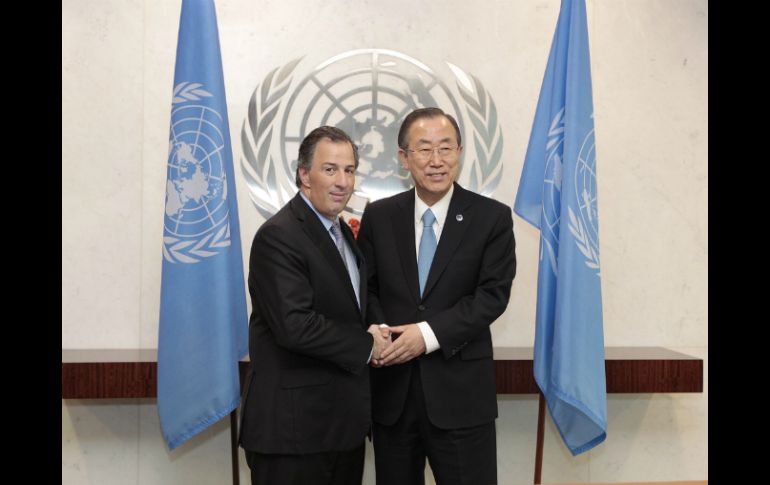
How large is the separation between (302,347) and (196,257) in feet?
3.28

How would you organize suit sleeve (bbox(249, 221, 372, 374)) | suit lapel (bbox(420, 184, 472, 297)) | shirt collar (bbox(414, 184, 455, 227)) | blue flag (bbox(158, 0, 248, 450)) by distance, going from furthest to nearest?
blue flag (bbox(158, 0, 248, 450)), shirt collar (bbox(414, 184, 455, 227)), suit lapel (bbox(420, 184, 472, 297)), suit sleeve (bbox(249, 221, 372, 374))

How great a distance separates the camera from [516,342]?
3.71 meters

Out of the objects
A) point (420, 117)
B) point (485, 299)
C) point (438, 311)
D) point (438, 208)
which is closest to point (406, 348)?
point (438, 311)

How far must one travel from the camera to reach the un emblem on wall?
3.60 m

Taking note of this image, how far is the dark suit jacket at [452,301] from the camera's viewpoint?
2.58 metres

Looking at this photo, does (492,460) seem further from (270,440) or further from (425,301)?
(270,440)

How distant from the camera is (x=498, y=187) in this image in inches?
145

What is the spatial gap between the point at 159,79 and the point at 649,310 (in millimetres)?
2820

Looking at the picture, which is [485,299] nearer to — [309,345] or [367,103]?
[309,345]

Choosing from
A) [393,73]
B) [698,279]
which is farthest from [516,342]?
[393,73]

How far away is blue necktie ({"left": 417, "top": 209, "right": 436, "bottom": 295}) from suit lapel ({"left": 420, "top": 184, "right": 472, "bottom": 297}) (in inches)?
2.1

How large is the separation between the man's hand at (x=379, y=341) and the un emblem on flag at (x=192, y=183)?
36.4 inches

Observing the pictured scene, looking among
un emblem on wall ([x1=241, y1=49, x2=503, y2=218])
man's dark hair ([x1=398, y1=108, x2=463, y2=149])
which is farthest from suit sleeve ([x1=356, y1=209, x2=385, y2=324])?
un emblem on wall ([x1=241, y1=49, x2=503, y2=218])

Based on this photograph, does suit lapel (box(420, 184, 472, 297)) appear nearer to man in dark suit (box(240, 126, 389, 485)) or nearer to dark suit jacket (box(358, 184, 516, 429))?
dark suit jacket (box(358, 184, 516, 429))
